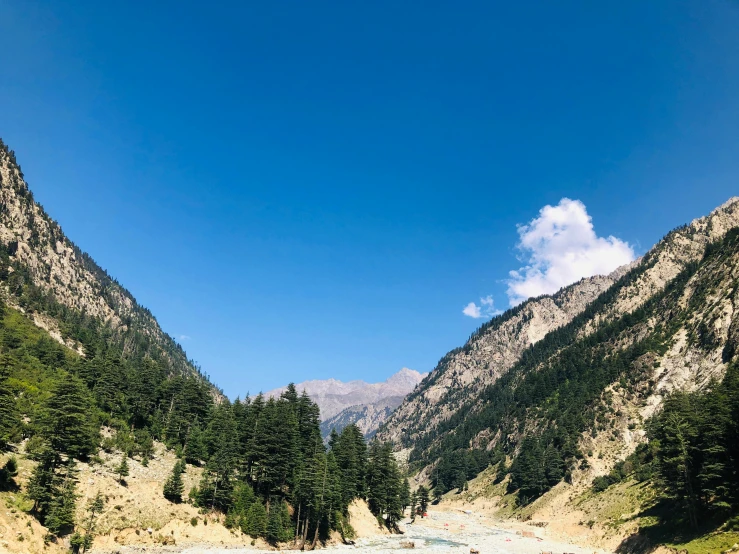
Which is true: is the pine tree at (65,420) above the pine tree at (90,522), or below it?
above

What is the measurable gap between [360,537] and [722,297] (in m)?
125

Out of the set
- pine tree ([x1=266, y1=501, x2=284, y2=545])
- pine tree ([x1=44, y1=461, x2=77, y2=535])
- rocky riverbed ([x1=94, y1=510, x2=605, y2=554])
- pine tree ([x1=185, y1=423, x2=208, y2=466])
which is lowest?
rocky riverbed ([x1=94, y1=510, x2=605, y2=554])

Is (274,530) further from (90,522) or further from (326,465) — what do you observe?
(90,522)

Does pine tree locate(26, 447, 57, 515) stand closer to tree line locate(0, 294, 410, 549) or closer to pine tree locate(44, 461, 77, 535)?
tree line locate(0, 294, 410, 549)

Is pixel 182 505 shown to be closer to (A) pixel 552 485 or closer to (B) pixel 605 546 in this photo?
(B) pixel 605 546

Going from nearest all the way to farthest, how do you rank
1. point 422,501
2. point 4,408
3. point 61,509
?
1. point 61,509
2. point 4,408
3. point 422,501

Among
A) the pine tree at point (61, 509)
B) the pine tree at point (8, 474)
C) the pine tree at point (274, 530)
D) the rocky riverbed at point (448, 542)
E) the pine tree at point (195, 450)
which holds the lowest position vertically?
the rocky riverbed at point (448, 542)

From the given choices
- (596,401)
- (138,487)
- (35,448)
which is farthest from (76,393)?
(596,401)

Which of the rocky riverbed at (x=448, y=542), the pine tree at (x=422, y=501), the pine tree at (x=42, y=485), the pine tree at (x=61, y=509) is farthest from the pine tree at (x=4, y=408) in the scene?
the pine tree at (x=422, y=501)

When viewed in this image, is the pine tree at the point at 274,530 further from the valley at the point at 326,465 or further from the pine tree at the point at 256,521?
the pine tree at the point at 256,521

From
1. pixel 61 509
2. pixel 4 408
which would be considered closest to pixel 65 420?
pixel 4 408

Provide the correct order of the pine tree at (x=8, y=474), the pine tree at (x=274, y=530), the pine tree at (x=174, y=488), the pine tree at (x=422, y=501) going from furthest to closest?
the pine tree at (x=422, y=501) → the pine tree at (x=274, y=530) → the pine tree at (x=174, y=488) → the pine tree at (x=8, y=474)

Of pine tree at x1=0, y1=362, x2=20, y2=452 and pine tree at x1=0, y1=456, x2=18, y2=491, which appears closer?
pine tree at x1=0, y1=456, x2=18, y2=491

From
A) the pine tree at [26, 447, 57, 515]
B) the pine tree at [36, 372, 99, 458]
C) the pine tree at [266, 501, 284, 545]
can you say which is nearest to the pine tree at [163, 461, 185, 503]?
the pine tree at [266, 501, 284, 545]
